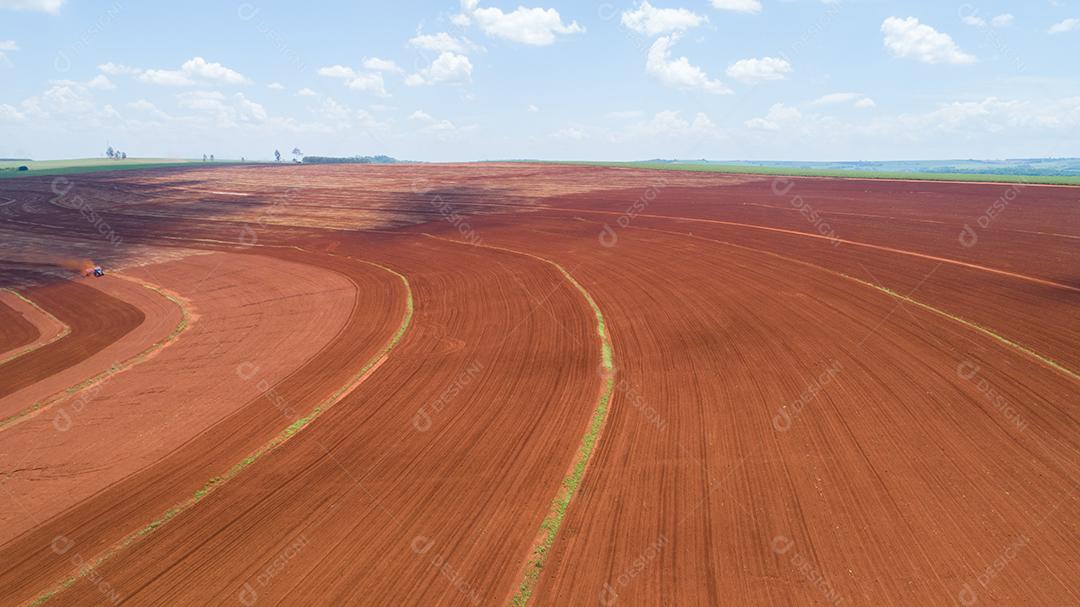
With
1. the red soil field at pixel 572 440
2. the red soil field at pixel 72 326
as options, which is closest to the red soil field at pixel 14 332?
the red soil field at pixel 572 440

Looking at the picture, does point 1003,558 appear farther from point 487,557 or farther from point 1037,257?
point 1037,257

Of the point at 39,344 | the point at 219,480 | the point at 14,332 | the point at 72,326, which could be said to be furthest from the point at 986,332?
the point at 14,332

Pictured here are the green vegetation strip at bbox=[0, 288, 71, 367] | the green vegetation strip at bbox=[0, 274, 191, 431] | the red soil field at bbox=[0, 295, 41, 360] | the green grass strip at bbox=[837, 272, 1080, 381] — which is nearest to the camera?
the green vegetation strip at bbox=[0, 274, 191, 431]

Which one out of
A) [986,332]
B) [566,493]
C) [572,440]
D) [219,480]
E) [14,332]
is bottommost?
[219,480]

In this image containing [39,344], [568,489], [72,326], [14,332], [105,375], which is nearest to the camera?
[568,489]

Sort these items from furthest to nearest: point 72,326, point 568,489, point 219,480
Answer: point 72,326, point 219,480, point 568,489

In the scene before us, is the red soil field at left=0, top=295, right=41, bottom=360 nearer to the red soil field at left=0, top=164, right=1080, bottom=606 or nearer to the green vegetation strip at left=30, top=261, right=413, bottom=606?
the red soil field at left=0, top=164, right=1080, bottom=606

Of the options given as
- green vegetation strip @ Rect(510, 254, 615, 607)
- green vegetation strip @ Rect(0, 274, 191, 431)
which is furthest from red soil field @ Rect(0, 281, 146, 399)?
green vegetation strip @ Rect(510, 254, 615, 607)

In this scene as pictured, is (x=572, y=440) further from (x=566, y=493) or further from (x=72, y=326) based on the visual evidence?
(x=72, y=326)
